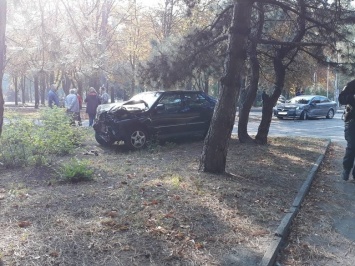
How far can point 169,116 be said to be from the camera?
476 inches

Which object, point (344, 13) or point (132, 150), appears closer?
point (344, 13)

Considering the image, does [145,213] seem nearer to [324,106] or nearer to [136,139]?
[136,139]

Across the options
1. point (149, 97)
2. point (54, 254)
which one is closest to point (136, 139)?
point (149, 97)

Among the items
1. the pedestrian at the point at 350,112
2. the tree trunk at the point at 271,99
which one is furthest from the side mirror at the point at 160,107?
the pedestrian at the point at 350,112

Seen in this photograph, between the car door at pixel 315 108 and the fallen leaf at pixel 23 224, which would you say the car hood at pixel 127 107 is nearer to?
the fallen leaf at pixel 23 224

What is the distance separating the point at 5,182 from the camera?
273 inches

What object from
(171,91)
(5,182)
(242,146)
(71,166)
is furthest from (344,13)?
(5,182)

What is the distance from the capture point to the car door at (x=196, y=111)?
41.3 feet

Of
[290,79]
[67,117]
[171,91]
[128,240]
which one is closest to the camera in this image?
[128,240]

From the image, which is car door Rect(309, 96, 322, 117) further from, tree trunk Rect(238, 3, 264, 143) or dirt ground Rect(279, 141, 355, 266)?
dirt ground Rect(279, 141, 355, 266)

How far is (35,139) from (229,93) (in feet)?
13.4

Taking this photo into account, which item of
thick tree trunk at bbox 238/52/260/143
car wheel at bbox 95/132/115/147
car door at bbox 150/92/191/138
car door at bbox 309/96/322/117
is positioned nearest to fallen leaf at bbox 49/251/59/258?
car wheel at bbox 95/132/115/147

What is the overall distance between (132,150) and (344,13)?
6.19 metres

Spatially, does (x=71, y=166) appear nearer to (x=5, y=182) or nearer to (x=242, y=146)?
(x=5, y=182)
